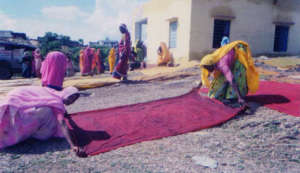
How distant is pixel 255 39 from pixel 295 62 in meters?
3.16

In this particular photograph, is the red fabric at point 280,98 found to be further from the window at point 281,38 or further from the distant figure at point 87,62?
the window at point 281,38

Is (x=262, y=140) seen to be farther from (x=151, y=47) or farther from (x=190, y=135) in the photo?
(x=151, y=47)

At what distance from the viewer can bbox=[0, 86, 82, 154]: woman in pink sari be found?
8.96 feet

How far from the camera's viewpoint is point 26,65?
11.5 meters

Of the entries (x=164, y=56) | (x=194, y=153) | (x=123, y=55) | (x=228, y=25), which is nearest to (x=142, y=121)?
(x=194, y=153)

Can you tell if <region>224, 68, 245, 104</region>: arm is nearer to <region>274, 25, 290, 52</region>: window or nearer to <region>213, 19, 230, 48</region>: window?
<region>213, 19, 230, 48</region>: window

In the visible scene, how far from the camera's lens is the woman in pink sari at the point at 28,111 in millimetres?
2732

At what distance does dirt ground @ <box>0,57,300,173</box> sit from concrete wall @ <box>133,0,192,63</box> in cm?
843

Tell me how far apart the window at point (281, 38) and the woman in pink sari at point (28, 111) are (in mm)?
13058

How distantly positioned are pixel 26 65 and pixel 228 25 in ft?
31.9

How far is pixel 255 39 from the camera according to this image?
12.1 m

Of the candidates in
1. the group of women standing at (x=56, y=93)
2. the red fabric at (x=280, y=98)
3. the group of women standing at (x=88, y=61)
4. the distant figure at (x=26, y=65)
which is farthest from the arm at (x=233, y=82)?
the distant figure at (x=26, y=65)

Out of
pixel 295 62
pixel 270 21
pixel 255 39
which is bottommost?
pixel 295 62

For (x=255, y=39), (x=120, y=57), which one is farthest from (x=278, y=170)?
(x=255, y=39)
